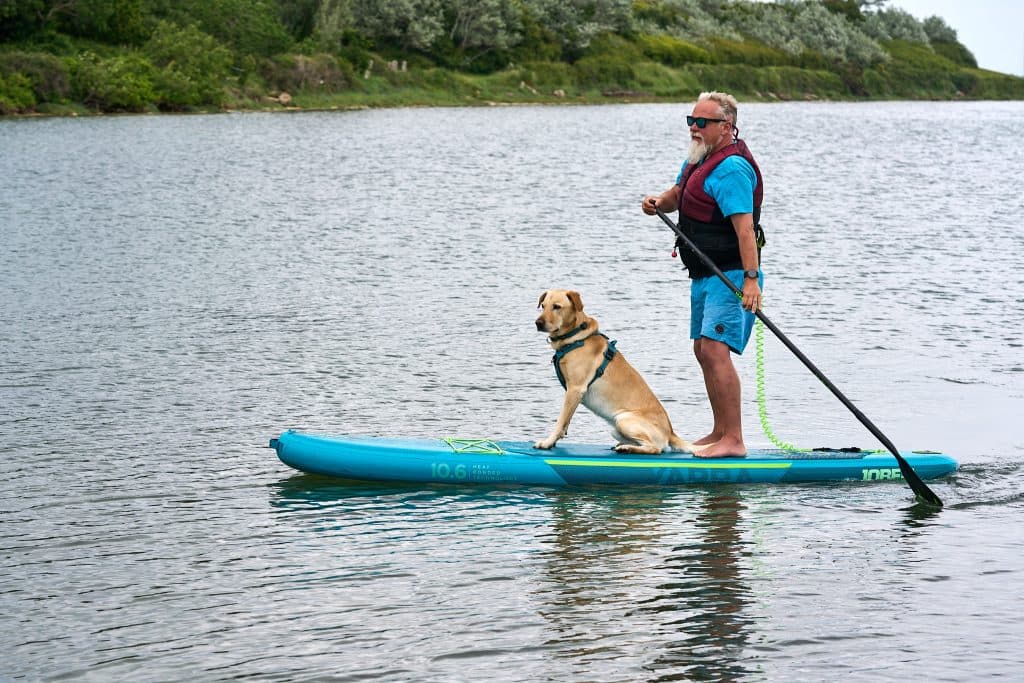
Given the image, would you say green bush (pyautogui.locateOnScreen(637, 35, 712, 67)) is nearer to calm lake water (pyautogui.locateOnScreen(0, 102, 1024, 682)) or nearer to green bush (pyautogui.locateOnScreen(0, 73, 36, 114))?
green bush (pyautogui.locateOnScreen(0, 73, 36, 114))

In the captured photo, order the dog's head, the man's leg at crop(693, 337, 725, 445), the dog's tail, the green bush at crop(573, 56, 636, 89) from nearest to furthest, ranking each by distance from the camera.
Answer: the dog's head → the man's leg at crop(693, 337, 725, 445) → the dog's tail → the green bush at crop(573, 56, 636, 89)

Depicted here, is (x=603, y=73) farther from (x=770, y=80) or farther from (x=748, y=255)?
(x=748, y=255)

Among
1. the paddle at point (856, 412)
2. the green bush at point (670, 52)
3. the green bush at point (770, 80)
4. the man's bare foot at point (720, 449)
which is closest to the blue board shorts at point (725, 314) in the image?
the paddle at point (856, 412)

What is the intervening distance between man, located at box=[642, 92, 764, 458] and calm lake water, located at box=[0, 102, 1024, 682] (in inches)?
33.0

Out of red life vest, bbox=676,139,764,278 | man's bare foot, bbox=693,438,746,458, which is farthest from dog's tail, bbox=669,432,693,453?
red life vest, bbox=676,139,764,278

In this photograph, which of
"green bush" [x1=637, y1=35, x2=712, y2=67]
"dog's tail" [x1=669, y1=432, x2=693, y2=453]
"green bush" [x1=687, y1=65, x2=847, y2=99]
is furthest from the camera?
"green bush" [x1=637, y1=35, x2=712, y2=67]

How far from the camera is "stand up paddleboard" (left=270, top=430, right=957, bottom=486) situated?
9.62 meters

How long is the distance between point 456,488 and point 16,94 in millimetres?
62781

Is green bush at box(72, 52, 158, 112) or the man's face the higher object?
green bush at box(72, 52, 158, 112)

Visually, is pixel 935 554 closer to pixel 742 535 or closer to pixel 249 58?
pixel 742 535

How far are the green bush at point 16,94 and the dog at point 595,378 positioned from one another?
6246 centimetres

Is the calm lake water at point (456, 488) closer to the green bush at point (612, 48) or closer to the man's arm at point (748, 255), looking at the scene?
the man's arm at point (748, 255)

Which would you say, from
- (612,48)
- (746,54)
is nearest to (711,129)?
(612,48)

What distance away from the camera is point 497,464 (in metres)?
9.63
